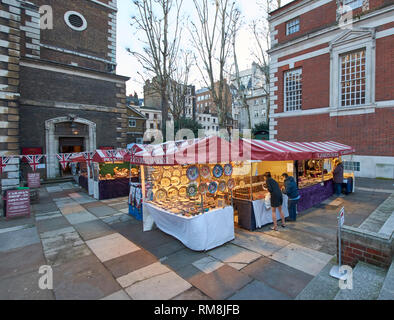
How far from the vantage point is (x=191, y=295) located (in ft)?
12.3

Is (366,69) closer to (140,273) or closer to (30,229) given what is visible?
(140,273)

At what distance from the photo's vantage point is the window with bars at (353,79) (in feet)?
49.1

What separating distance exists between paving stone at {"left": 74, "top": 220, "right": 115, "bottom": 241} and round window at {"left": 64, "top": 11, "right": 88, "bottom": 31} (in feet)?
63.5

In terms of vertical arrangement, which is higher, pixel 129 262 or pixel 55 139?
pixel 55 139

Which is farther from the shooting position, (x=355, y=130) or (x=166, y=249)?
(x=355, y=130)

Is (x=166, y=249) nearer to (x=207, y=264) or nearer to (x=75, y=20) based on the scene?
(x=207, y=264)

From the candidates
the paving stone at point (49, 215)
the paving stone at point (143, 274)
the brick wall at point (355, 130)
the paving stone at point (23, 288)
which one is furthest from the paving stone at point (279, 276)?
the brick wall at point (355, 130)

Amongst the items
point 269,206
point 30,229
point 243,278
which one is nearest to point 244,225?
point 269,206

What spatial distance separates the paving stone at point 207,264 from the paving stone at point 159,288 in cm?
57

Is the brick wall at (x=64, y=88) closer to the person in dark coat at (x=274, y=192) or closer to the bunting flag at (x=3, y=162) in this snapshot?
the bunting flag at (x=3, y=162)

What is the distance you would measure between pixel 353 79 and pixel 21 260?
20.4 meters

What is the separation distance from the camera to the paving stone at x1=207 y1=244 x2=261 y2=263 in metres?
4.96

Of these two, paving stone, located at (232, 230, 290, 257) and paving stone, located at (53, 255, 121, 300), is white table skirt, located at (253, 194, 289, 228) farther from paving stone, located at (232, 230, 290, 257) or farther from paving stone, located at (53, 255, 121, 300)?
paving stone, located at (53, 255, 121, 300)

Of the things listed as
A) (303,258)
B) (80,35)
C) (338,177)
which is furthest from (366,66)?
(80,35)
